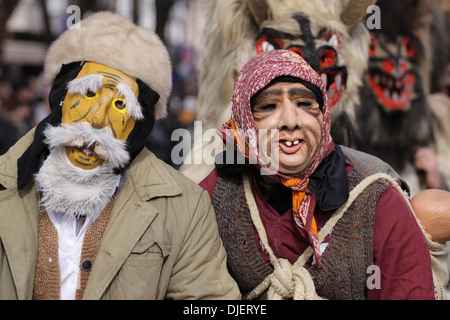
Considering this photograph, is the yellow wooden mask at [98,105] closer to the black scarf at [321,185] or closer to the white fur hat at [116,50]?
the white fur hat at [116,50]

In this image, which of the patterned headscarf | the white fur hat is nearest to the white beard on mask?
the white fur hat

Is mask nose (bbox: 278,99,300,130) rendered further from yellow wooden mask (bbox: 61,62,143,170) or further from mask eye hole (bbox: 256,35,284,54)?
Answer: mask eye hole (bbox: 256,35,284,54)

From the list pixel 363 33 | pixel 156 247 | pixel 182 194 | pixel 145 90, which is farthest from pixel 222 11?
pixel 156 247

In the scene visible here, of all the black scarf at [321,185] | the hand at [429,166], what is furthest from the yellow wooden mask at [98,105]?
the hand at [429,166]

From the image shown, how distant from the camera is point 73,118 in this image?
2.21m

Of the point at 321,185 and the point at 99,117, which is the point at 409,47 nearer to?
the point at 321,185

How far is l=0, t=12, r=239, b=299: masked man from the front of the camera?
215cm

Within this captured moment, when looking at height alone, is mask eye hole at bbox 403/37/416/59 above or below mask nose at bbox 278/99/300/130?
above

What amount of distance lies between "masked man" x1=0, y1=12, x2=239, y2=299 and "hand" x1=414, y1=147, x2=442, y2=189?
2500mm

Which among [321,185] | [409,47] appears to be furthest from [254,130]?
[409,47]

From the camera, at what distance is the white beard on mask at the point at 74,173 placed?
7.07 feet

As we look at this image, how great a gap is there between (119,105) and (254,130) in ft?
1.87

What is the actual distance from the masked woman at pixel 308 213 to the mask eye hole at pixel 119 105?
499 mm

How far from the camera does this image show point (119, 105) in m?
2.26
